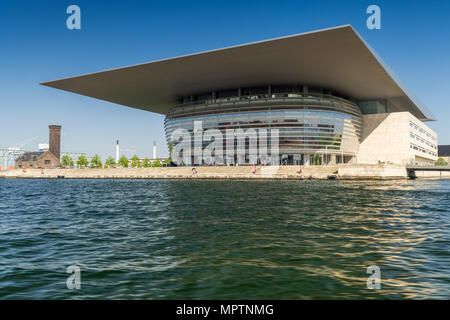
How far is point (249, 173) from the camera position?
51.3 metres

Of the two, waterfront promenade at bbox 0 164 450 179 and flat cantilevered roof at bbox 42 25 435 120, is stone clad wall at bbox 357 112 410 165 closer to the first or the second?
flat cantilevered roof at bbox 42 25 435 120

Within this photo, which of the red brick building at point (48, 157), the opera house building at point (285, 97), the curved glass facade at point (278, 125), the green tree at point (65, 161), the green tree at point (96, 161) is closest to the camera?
the opera house building at point (285, 97)

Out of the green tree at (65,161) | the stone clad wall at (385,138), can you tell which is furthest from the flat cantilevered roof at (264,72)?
the green tree at (65,161)

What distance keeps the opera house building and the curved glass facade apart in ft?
0.59

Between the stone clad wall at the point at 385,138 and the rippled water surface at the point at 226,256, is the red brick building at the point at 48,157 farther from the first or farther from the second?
the rippled water surface at the point at 226,256

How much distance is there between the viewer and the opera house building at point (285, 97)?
164 ft

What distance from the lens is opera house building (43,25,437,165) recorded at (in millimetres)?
50062

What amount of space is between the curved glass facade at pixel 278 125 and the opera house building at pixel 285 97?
18 cm

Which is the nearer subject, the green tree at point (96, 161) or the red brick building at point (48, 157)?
the green tree at point (96, 161)

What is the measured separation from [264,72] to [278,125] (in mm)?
11039

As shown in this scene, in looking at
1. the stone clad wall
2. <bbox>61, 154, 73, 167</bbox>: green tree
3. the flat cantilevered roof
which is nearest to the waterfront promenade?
the stone clad wall

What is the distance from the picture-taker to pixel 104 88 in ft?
213

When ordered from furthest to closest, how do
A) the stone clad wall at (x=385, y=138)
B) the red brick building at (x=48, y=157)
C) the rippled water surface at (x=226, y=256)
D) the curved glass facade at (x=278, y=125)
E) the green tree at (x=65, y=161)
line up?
the green tree at (x=65, y=161) < the red brick building at (x=48, y=157) < the stone clad wall at (x=385, y=138) < the curved glass facade at (x=278, y=125) < the rippled water surface at (x=226, y=256)
